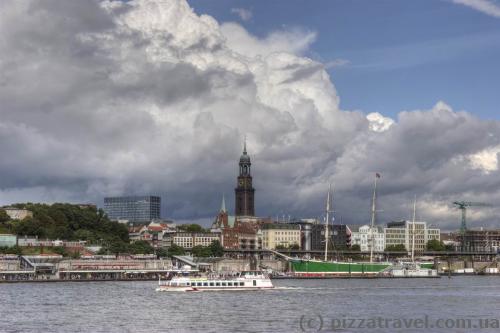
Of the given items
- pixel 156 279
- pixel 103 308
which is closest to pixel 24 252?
pixel 156 279

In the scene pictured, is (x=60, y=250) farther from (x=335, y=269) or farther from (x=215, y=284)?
(x=215, y=284)

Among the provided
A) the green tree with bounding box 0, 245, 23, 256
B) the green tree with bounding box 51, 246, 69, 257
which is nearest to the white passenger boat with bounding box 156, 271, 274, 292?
the green tree with bounding box 0, 245, 23, 256

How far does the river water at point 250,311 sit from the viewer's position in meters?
71.5

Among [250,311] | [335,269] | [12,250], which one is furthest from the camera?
[335,269]

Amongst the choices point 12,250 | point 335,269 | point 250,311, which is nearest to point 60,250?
point 12,250

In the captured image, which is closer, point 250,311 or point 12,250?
point 250,311

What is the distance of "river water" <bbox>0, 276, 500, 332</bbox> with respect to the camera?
71500 millimetres

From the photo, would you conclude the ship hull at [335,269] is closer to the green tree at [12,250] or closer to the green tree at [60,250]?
the green tree at [60,250]

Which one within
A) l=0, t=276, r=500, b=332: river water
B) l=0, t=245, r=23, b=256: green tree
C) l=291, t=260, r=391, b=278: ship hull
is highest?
l=0, t=245, r=23, b=256: green tree

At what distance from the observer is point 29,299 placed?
337 feet

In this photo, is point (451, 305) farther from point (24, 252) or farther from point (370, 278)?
point (24, 252)

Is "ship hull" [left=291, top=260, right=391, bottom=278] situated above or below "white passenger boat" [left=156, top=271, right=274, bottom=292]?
above

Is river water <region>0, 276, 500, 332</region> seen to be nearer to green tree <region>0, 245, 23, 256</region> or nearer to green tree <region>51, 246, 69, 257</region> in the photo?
green tree <region>0, 245, 23, 256</region>

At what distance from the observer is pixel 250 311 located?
85062 millimetres
